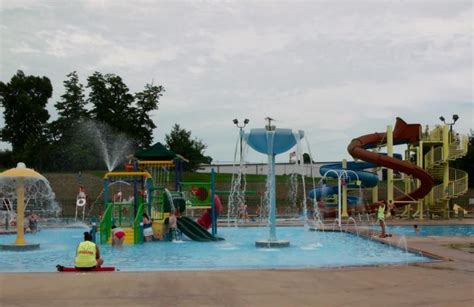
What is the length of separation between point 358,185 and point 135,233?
1798cm

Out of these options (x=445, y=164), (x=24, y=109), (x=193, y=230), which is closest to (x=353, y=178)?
(x=445, y=164)

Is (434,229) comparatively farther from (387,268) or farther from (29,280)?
(29,280)

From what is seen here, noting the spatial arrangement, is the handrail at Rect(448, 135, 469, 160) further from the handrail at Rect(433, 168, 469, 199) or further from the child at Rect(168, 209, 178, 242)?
the child at Rect(168, 209, 178, 242)

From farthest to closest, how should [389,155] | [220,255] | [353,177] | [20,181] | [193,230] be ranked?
1. [353,177]
2. [389,155]
3. [193,230]
4. [20,181]
5. [220,255]

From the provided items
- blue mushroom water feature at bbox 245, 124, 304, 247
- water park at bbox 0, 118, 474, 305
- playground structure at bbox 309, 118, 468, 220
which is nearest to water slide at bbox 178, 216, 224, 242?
water park at bbox 0, 118, 474, 305

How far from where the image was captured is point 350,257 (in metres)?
16.5

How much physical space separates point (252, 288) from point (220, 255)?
791 cm

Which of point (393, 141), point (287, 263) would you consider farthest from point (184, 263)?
point (393, 141)

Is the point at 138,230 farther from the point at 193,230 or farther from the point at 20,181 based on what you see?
the point at 20,181

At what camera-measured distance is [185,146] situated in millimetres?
73438

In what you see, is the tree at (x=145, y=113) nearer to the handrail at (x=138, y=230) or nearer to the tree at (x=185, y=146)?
the tree at (x=185, y=146)

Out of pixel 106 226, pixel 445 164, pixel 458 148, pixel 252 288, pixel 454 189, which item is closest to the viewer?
pixel 252 288

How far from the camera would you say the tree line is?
68.6 metres

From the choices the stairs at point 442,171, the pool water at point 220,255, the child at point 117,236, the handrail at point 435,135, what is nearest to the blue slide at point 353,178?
the stairs at point 442,171
